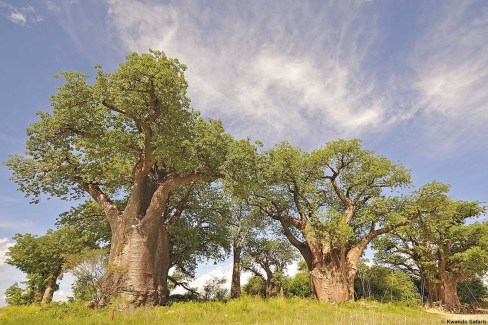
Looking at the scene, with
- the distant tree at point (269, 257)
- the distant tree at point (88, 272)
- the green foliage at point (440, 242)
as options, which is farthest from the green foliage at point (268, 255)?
the distant tree at point (88, 272)

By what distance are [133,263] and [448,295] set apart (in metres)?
25.8

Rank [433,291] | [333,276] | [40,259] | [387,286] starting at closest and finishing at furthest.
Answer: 1. [333,276]
2. [387,286]
3. [433,291]
4. [40,259]

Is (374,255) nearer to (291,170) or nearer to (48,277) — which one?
(291,170)

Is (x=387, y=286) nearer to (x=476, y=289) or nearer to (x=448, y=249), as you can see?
(x=448, y=249)

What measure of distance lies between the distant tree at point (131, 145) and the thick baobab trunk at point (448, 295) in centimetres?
2251

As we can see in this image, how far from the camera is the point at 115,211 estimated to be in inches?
671

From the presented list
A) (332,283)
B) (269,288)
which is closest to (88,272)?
(332,283)

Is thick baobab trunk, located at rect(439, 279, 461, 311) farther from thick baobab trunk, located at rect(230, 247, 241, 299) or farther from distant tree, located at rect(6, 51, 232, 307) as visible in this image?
distant tree, located at rect(6, 51, 232, 307)

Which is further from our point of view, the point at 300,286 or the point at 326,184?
the point at 300,286

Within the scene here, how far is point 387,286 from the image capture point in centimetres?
2375

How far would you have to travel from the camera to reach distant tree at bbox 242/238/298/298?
32072mm

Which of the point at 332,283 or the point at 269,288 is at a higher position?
the point at 269,288

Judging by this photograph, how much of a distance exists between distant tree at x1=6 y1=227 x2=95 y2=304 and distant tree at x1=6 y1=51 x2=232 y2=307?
40.3 ft

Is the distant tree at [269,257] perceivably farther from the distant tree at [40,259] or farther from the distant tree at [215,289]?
the distant tree at [40,259]
